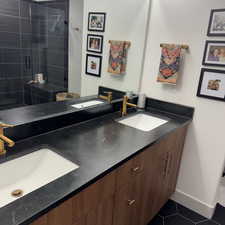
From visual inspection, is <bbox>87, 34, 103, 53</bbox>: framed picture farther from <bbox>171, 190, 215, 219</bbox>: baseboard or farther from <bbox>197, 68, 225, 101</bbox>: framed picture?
<bbox>171, 190, 215, 219</bbox>: baseboard

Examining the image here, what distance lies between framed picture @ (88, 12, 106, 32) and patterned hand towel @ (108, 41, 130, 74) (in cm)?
21

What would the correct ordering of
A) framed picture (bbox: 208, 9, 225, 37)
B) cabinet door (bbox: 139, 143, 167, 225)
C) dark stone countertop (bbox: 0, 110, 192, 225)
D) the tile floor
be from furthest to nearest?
the tile floor, framed picture (bbox: 208, 9, 225, 37), cabinet door (bbox: 139, 143, 167, 225), dark stone countertop (bbox: 0, 110, 192, 225)

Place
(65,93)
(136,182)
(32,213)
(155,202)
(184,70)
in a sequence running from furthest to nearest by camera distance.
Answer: (184,70), (155,202), (65,93), (136,182), (32,213)

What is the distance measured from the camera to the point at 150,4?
201 cm

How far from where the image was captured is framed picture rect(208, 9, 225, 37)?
65.9 inches

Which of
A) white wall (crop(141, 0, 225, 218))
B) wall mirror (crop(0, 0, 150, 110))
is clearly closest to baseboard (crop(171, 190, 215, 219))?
white wall (crop(141, 0, 225, 218))

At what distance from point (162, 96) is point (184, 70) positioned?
0.34m

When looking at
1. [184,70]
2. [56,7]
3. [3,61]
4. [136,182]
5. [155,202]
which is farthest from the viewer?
[184,70]

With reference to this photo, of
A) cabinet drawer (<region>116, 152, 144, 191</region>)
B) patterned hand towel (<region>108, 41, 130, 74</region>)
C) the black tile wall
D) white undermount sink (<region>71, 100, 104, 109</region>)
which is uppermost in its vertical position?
the black tile wall

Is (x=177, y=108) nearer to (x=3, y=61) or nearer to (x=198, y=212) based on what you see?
(x=198, y=212)

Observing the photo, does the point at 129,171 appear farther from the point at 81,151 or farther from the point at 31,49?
the point at 31,49

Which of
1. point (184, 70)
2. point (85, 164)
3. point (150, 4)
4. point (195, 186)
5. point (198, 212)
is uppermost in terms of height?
point (150, 4)

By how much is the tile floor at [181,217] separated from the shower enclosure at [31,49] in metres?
1.54

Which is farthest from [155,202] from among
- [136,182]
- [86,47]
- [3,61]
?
[3,61]
